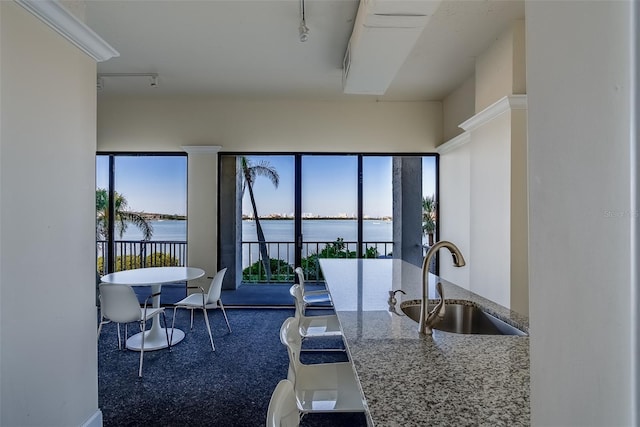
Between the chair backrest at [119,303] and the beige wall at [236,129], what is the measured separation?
183cm

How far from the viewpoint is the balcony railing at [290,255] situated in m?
5.26

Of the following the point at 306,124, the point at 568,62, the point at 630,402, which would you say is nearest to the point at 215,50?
the point at 306,124

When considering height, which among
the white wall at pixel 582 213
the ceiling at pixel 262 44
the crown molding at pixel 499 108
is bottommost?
the white wall at pixel 582 213

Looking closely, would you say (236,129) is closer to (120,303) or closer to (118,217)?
(118,217)

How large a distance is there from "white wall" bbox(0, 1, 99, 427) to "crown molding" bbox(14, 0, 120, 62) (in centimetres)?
3

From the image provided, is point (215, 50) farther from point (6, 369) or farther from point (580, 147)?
point (580, 147)

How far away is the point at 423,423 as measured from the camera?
2.67 feet

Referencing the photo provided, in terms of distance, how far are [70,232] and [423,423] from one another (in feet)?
6.69

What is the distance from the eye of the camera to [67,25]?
179 cm

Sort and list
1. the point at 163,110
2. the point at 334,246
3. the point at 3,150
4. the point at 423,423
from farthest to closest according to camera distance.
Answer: the point at 334,246, the point at 163,110, the point at 3,150, the point at 423,423

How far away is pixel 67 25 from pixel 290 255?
3950mm

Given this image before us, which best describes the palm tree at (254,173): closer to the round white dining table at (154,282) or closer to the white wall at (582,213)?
the round white dining table at (154,282)

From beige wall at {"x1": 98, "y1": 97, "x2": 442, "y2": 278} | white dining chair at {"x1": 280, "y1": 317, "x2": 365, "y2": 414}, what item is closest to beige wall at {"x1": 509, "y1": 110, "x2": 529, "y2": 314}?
white dining chair at {"x1": 280, "y1": 317, "x2": 365, "y2": 414}

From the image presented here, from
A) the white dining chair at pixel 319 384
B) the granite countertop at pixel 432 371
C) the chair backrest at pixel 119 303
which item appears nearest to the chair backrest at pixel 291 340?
the white dining chair at pixel 319 384
